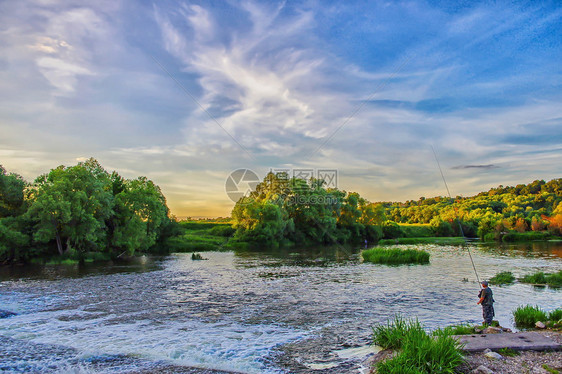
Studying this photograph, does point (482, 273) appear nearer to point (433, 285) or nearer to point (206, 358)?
point (433, 285)

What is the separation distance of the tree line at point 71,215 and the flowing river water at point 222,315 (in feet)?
37.2

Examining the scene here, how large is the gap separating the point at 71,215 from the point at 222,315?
113 ft

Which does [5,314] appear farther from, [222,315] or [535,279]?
[535,279]

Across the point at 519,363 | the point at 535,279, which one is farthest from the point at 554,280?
the point at 519,363

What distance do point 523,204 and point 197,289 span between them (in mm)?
134972

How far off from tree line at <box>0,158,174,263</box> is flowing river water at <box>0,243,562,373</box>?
11327 millimetres

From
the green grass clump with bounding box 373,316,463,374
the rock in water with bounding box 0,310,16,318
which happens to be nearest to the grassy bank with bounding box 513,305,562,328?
the green grass clump with bounding box 373,316,463,374

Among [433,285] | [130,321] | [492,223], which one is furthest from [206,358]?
[492,223]

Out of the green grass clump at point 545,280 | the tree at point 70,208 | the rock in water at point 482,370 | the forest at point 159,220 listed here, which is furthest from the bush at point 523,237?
the rock in water at point 482,370

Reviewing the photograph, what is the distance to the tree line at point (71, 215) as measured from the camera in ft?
140

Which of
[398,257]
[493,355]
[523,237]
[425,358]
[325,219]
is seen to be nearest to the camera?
[425,358]

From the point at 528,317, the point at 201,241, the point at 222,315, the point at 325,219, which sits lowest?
the point at 222,315

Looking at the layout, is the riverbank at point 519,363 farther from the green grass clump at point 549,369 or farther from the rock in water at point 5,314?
the rock in water at point 5,314

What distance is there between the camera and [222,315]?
17953 mm
